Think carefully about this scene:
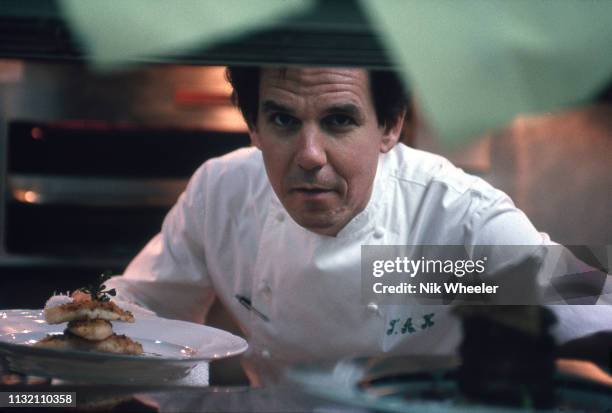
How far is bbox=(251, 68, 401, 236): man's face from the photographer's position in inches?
43.8

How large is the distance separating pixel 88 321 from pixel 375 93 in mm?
483

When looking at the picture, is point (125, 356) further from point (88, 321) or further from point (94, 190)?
point (94, 190)

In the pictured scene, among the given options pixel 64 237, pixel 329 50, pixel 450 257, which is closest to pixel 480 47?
pixel 329 50

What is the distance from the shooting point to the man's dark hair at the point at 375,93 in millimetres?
1135

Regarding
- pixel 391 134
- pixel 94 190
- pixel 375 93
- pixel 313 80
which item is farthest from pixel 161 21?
pixel 94 190

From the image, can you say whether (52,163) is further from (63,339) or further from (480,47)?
(480,47)

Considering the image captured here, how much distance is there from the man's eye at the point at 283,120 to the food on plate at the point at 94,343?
0.34m

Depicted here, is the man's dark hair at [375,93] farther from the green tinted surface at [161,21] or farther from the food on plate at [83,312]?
the food on plate at [83,312]

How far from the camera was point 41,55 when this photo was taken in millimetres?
932

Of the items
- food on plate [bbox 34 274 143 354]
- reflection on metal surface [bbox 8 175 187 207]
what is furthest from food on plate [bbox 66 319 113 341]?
reflection on metal surface [bbox 8 175 187 207]

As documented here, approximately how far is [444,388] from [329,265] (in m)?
0.39

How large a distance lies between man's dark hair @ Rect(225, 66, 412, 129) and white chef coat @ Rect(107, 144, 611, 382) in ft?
0.52

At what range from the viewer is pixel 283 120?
3.72ft

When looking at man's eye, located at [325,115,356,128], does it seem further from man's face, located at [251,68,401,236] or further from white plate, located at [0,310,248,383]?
white plate, located at [0,310,248,383]
